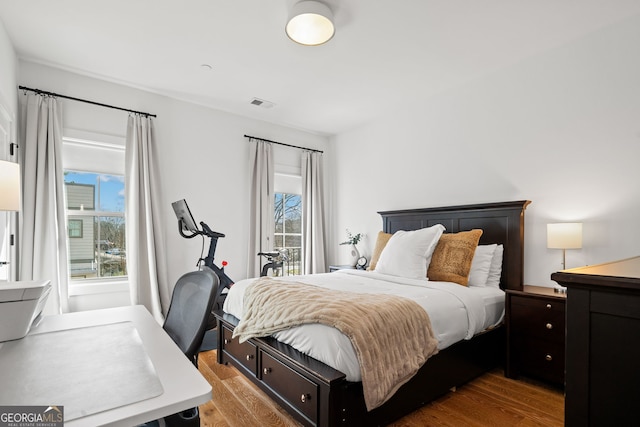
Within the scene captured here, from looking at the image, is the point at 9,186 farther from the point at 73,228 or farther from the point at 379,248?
the point at 379,248

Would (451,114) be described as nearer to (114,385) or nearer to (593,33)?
(593,33)

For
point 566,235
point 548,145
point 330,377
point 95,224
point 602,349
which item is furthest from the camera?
point 95,224

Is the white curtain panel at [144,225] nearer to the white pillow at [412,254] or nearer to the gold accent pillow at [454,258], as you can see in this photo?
the white pillow at [412,254]

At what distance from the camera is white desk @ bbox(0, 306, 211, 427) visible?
0.76 meters

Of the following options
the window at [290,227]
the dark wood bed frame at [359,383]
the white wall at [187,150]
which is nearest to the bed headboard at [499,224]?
the dark wood bed frame at [359,383]

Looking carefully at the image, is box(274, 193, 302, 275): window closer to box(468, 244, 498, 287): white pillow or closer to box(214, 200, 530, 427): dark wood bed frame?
box(214, 200, 530, 427): dark wood bed frame

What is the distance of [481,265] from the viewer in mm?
3094

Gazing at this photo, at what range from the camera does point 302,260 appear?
5.09m

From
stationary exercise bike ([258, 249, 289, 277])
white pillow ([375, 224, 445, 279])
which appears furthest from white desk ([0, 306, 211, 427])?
stationary exercise bike ([258, 249, 289, 277])

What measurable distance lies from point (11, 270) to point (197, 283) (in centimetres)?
248

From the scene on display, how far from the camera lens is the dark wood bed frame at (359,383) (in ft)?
5.67

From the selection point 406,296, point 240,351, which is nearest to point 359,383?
point 406,296

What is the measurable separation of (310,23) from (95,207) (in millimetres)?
2971

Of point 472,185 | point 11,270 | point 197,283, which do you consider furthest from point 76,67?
point 472,185
